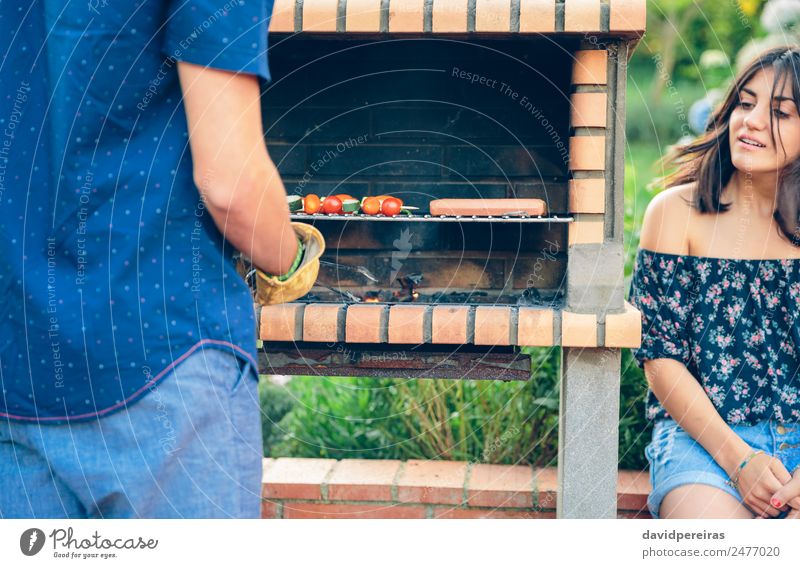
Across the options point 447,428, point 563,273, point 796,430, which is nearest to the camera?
point 796,430

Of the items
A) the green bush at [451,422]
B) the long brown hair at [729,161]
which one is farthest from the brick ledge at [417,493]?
the long brown hair at [729,161]

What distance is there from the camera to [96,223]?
1103 mm

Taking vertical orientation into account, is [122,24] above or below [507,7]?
below

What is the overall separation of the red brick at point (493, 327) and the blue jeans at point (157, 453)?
1.24 m

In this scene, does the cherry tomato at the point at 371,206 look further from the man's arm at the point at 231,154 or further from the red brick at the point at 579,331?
the man's arm at the point at 231,154

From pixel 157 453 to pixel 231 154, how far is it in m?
0.39

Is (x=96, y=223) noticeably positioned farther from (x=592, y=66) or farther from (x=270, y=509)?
(x=270, y=509)

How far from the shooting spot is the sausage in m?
2.42

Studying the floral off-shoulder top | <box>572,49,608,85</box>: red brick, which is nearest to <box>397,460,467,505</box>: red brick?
the floral off-shoulder top

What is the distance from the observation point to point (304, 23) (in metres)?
2.26

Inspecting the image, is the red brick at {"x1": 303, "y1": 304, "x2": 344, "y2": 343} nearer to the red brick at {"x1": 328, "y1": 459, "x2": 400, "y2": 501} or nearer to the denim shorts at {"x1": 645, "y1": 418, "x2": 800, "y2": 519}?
the red brick at {"x1": 328, "y1": 459, "x2": 400, "y2": 501}

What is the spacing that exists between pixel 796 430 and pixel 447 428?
123 centimetres

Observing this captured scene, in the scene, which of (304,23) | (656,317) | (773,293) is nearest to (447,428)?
(656,317)
